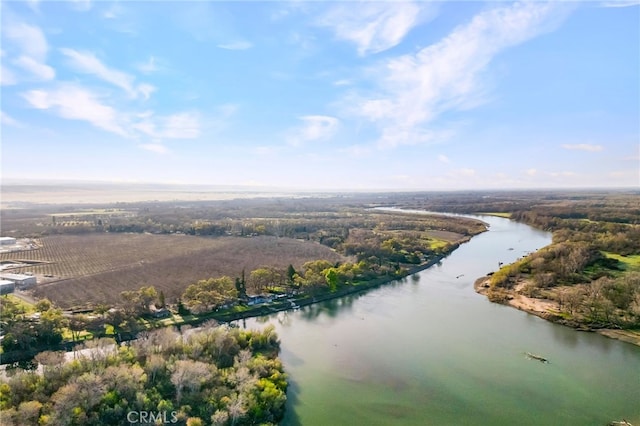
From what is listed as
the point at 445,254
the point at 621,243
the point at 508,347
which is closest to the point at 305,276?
the point at 508,347

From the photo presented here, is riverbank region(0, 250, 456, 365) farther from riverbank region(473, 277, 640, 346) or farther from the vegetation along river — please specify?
riverbank region(473, 277, 640, 346)

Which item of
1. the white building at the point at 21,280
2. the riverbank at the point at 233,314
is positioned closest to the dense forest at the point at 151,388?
the riverbank at the point at 233,314

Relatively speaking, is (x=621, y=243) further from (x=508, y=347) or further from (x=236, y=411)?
(x=236, y=411)

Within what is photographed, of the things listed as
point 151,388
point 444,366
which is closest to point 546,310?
point 444,366

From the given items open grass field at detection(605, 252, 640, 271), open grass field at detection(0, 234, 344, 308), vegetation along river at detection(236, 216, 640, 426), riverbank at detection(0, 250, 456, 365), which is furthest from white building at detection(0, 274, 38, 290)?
open grass field at detection(605, 252, 640, 271)

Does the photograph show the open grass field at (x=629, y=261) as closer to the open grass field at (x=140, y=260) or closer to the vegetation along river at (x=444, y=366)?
the vegetation along river at (x=444, y=366)

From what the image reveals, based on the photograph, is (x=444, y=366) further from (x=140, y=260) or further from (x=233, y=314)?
(x=140, y=260)
